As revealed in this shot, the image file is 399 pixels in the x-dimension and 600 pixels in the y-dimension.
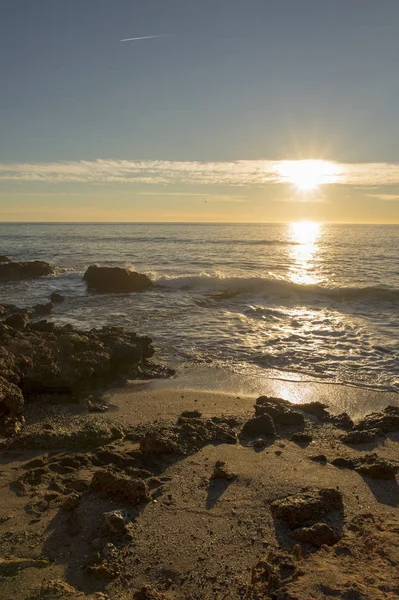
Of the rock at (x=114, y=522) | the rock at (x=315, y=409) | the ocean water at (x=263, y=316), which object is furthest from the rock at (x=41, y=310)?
the rock at (x=114, y=522)

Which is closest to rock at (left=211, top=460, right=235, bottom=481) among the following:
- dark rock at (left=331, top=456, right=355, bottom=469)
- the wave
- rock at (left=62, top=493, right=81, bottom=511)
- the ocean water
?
dark rock at (left=331, top=456, right=355, bottom=469)

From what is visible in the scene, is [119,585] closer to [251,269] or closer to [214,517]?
[214,517]

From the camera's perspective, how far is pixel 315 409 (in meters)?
6.45

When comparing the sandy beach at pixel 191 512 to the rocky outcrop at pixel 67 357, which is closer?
the sandy beach at pixel 191 512

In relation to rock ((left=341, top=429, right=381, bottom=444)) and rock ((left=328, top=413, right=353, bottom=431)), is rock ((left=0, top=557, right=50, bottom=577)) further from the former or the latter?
rock ((left=328, top=413, right=353, bottom=431))

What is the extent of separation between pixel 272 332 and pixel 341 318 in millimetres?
3016

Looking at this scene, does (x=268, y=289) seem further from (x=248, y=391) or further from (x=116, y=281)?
(x=248, y=391)

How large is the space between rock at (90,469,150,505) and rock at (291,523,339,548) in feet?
4.01

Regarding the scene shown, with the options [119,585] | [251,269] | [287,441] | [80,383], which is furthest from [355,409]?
[251,269]

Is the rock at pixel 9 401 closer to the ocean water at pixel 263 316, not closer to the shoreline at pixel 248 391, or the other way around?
the shoreline at pixel 248 391

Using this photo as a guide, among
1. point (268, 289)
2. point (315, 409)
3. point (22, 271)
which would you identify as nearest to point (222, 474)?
point (315, 409)

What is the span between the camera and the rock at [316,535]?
3328 mm

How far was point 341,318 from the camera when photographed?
44.0 feet

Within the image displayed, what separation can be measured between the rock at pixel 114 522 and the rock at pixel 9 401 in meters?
2.49
